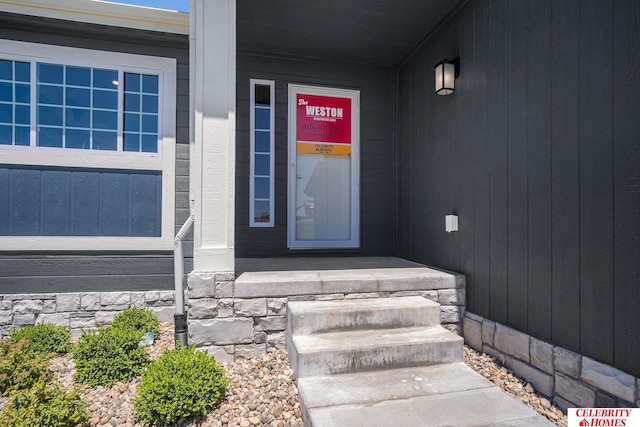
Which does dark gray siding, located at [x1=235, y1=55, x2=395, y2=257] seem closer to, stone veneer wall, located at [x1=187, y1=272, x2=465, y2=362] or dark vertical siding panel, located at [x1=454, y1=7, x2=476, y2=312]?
dark vertical siding panel, located at [x1=454, y1=7, x2=476, y2=312]

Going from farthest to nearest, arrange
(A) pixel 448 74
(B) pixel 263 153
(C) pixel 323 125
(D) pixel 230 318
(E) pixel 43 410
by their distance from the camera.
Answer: (C) pixel 323 125, (B) pixel 263 153, (A) pixel 448 74, (D) pixel 230 318, (E) pixel 43 410

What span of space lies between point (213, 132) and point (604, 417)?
9.95 ft

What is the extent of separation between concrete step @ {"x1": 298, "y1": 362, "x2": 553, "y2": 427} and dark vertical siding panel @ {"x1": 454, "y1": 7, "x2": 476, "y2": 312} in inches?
40.2

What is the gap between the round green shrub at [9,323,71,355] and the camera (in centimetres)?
287

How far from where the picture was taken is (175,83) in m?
3.72

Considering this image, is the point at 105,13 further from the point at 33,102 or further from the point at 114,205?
the point at 114,205

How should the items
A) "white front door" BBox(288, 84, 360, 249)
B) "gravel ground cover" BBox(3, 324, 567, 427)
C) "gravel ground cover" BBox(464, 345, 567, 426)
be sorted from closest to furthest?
1. "gravel ground cover" BBox(3, 324, 567, 427)
2. "gravel ground cover" BBox(464, 345, 567, 426)
3. "white front door" BBox(288, 84, 360, 249)

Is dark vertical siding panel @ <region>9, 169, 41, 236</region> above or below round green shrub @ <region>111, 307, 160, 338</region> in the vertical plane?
above

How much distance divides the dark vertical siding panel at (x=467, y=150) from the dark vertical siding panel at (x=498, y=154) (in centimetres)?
23

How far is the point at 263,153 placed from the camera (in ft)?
13.9

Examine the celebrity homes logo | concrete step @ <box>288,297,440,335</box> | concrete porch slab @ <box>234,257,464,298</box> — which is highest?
concrete porch slab @ <box>234,257,464,298</box>

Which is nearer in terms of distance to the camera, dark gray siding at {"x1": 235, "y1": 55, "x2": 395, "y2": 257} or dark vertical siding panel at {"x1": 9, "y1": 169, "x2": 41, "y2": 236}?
dark vertical siding panel at {"x1": 9, "y1": 169, "x2": 41, "y2": 236}

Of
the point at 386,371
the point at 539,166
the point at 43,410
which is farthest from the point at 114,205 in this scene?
the point at 539,166

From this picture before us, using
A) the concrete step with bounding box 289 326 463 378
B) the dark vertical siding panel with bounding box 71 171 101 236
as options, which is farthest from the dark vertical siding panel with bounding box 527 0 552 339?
the dark vertical siding panel with bounding box 71 171 101 236
